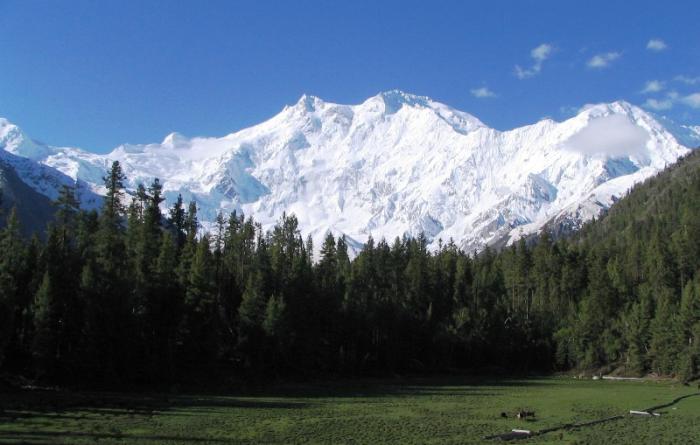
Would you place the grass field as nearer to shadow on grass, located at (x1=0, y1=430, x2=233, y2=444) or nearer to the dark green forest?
shadow on grass, located at (x1=0, y1=430, x2=233, y2=444)

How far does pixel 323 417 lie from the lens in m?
50.4

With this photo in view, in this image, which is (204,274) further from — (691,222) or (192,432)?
(691,222)

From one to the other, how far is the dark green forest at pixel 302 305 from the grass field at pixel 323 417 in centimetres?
1192

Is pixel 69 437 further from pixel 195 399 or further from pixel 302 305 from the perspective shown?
pixel 302 305

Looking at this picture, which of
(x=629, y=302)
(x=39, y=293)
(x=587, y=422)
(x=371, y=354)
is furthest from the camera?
(x=629, y=302)

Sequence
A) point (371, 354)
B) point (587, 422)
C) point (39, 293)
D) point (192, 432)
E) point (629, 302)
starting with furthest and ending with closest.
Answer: point (629, 302), point (371, 354), point (39, 293), point (587, 422), point (192, 432)

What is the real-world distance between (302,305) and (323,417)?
50607 millimetres

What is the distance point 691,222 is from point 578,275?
90.1ft

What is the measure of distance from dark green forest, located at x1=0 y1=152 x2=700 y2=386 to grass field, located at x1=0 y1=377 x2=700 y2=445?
1192 cm

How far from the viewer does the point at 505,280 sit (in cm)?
14550

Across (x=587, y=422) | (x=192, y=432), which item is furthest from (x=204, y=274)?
(x=587, y=422)

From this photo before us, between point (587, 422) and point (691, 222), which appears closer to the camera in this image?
point (587, 422)

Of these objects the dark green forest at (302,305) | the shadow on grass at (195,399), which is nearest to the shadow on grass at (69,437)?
the shadow on grass at (195,399)

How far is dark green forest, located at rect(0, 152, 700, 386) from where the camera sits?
70.1m
